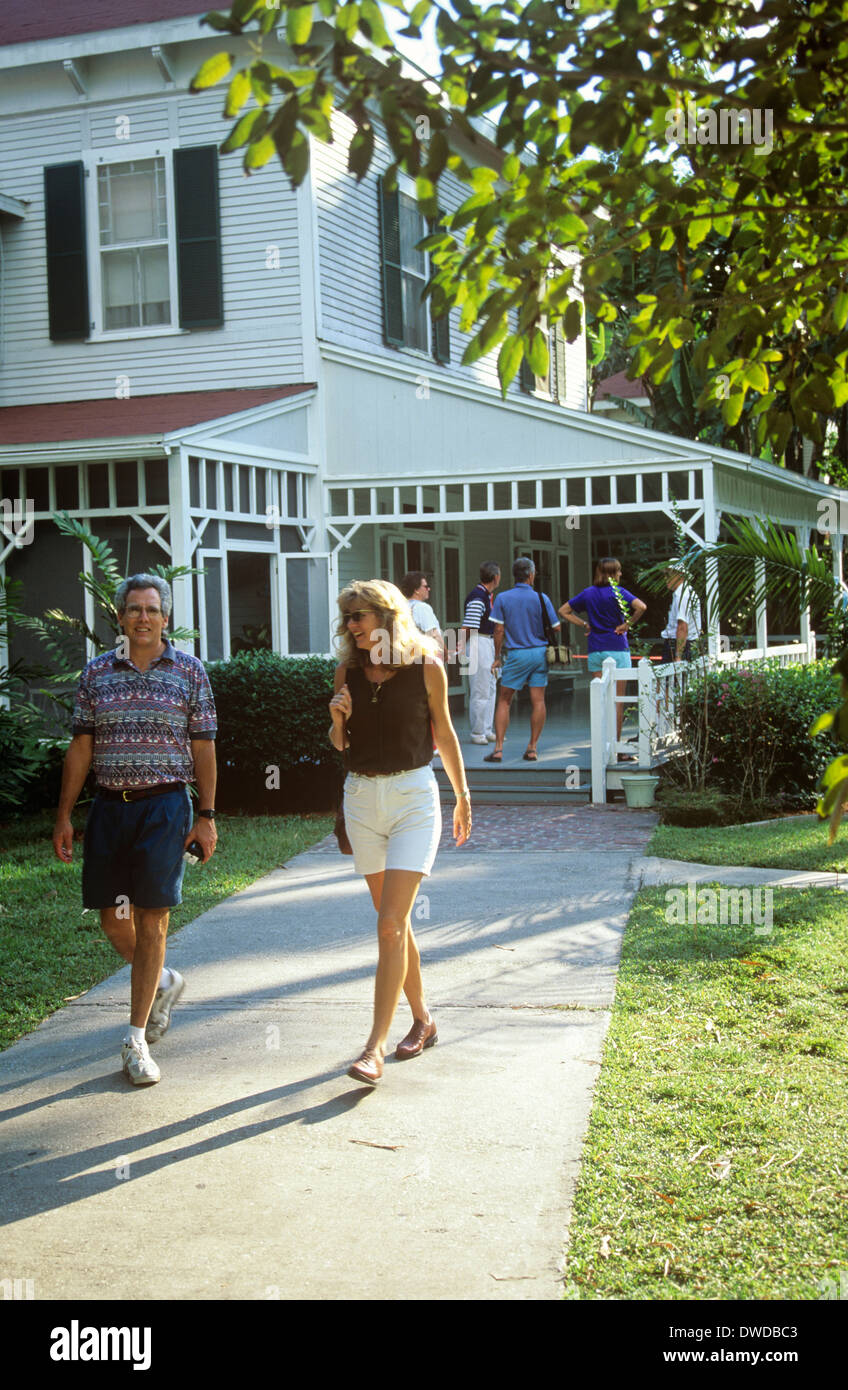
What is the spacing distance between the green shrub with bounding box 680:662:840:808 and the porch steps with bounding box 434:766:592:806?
4.12 feet

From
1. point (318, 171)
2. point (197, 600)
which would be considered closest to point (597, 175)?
point (197, 600)

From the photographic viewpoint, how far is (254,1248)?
12.7ft

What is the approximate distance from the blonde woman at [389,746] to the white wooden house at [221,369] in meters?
8.30

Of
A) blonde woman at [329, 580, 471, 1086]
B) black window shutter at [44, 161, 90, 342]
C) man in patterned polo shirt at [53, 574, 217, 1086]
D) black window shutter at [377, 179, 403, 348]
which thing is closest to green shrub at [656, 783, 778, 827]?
blonde woman at [329, 580, 471, 1086]

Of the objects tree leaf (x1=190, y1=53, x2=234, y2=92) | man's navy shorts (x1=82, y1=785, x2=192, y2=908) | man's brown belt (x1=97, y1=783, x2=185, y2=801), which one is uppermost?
tree leaf (x1=190, y1=53, x2=234, y2=92)

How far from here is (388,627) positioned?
531cm

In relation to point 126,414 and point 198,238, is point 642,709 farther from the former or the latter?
point 198,238

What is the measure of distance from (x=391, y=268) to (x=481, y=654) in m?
5.87

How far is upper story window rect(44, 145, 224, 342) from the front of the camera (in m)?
15.4

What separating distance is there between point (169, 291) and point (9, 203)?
86.6 inches

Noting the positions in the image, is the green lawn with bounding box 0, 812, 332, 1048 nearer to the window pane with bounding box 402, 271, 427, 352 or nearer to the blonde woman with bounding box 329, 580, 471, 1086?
the blonde woman with bounding box 329, 580, 471, 1086

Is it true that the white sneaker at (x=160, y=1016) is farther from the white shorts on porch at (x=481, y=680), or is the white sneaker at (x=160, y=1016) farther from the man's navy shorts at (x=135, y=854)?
the white shorts on porch at (x=481, y=680)

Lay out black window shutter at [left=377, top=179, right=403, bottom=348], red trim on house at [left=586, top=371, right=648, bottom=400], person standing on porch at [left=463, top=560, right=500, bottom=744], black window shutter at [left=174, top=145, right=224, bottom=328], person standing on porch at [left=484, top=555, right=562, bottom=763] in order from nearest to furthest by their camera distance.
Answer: person standing on porch at [left=484, top=555, right=562, bottom=763]
person standing on porch at [left=463, top=560, right=500, bottom=744]
black window shutter at [left=174, top=145, right=224, bottom=328]
black window shutter at [left=377, top=179, right=403, bottom=348]
red trim on house at [left=586, top=371, right=648, bottom=400]

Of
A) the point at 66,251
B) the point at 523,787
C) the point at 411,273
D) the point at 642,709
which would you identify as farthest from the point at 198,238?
the point at 642,709
